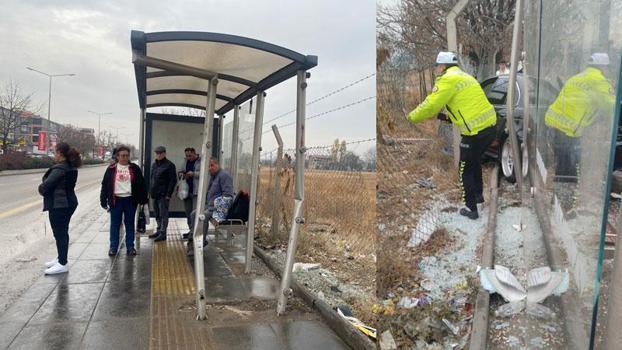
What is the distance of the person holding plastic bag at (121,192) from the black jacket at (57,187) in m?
0.87

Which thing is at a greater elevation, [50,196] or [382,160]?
[382,160]

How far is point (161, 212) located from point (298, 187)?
3.93 m

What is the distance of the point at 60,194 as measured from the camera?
586cm

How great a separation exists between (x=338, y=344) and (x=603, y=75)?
3.05 meters

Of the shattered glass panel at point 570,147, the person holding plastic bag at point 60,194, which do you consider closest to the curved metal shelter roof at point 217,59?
the person holding plastic bag at point 60,194

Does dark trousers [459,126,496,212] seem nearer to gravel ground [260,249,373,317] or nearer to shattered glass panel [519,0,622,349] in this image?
shattered glass panel [519,0,622,349]

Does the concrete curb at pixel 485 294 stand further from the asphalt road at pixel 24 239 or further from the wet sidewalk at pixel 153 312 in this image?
the asphalt road at pixel 24 239

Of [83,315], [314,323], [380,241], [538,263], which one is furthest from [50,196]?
[538,263]

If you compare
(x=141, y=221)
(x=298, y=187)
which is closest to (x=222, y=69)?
(x=298, y=187)

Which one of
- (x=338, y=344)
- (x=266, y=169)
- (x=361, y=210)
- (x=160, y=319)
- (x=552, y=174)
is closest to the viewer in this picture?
(x=552, y=174)

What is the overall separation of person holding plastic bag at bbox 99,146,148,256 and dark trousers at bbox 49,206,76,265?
0.88 meters

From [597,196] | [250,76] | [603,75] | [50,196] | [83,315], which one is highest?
[250,76]

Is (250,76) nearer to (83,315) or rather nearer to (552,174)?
(83,315)

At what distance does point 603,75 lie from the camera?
1396mm
